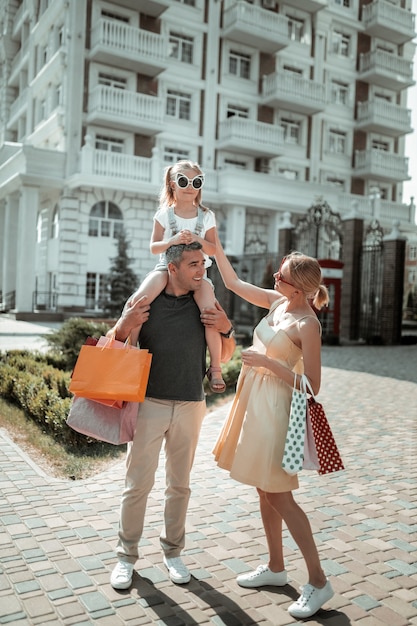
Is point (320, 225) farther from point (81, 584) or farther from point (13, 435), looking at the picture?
point (81, 584)

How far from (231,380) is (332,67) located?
2957cm

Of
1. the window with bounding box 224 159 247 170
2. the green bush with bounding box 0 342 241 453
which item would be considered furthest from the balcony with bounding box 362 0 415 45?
the green bush with bounding box 0 342 241 453

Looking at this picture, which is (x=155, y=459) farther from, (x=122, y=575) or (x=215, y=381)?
(x=122, y=575)

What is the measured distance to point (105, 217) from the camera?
2733cm

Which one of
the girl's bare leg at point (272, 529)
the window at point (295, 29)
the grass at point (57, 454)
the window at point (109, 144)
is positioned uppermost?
the window at point (295, 29)

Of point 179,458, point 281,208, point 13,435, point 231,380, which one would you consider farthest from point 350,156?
point 179,458

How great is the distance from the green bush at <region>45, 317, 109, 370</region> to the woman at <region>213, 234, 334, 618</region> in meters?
7.17

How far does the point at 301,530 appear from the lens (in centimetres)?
324

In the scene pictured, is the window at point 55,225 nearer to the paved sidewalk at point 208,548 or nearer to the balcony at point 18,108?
the balcony at point 18,108

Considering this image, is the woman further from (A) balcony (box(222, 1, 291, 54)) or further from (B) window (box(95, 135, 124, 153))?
(A) balcony (box(222, 1, 291, 54))

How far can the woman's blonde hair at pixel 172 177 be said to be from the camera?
12.3 ft

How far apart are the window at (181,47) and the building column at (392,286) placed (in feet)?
50.4

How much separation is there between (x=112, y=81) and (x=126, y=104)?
6.42 feet

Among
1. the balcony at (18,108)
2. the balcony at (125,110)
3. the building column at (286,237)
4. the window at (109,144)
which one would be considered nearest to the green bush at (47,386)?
the building column at (286,237)
